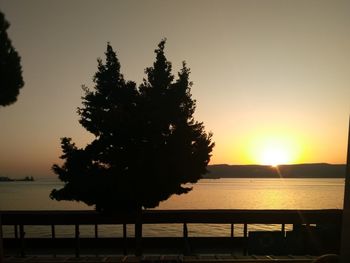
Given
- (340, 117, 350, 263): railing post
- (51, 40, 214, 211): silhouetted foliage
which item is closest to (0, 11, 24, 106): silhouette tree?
(340, 117, 350, 263): railing post

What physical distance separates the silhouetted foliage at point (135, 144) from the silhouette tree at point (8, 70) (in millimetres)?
9454

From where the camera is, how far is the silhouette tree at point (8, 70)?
5.13m

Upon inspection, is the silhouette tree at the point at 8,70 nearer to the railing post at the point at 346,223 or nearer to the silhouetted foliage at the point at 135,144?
the railing post at the point at 346,223

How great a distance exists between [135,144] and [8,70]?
10.8m

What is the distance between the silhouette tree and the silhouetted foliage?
9454 millimetres

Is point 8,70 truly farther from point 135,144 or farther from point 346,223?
point 135,144

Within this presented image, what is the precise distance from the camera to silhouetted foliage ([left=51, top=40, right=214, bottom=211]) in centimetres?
1555

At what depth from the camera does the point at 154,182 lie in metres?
15.6

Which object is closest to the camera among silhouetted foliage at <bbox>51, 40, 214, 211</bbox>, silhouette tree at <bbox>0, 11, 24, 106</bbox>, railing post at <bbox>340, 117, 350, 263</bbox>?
silhouette tree at <bbox>0, 11, 24, 106</bbox>

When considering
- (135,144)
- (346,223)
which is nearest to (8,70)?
(346,223)

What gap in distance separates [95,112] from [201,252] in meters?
13.3

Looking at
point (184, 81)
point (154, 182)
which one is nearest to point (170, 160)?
point (154, 182)

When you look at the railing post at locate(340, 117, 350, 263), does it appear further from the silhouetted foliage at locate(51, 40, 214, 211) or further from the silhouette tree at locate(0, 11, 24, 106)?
the silhouetted foliage at locate(51, 40, 214, 211)

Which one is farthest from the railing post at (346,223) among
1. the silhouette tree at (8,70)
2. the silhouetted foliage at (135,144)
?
the silhouetted foliage at (135,144)
